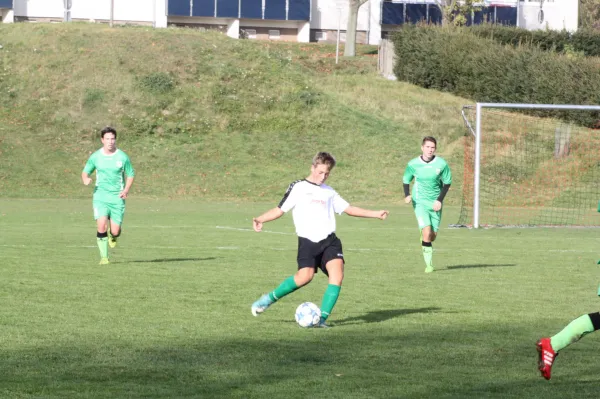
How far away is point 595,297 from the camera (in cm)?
1391

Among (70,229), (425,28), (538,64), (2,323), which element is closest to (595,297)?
(2,323)

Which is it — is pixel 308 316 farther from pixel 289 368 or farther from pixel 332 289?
pixel 289 368

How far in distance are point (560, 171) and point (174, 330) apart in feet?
95.2

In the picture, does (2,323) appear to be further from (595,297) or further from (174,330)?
(595,297)

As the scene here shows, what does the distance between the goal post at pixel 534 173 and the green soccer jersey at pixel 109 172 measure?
14.5 m

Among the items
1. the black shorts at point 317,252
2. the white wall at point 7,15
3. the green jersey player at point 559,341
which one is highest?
the white wall at point 7,15

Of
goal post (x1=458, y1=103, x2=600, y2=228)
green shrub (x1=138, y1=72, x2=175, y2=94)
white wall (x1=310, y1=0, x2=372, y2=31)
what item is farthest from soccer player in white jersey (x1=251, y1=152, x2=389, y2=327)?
white wall (x1=310, y1=0, x2=372, y2=31)

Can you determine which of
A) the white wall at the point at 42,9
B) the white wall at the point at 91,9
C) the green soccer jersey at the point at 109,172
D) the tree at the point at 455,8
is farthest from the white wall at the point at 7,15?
the green soccer jersey at the point at 109,172

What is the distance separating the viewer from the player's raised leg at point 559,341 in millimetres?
7898

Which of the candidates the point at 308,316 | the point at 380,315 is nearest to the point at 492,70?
the point at 380,315

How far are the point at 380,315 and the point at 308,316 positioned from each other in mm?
1412

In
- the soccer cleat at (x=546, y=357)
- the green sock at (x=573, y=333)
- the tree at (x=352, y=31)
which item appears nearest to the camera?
the soccer cleat at (x=546, y=357)

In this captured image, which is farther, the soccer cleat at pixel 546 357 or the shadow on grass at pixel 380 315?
the shadow on grass at pixel 380 315

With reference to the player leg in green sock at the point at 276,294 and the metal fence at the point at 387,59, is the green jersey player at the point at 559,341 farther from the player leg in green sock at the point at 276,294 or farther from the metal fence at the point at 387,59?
the metal fence at the point at 387,59
